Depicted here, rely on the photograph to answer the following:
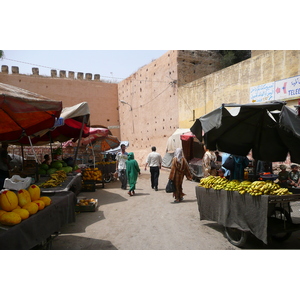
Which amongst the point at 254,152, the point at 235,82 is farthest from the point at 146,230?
the point at 235,82

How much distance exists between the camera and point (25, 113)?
5.14 metres

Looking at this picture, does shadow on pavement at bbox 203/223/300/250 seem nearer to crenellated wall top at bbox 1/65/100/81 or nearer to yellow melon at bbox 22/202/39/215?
yellow melon at bbox 22/202/39/215

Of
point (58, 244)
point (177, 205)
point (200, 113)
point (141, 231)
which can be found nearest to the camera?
point (58, 244)

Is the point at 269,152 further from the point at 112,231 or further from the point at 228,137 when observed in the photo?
the point at 112,231

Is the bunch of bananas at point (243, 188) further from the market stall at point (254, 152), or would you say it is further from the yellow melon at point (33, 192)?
the yellow melon at point (33, 192)

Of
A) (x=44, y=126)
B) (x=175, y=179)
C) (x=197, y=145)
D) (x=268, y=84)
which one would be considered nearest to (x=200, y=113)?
(x=197, y=145)

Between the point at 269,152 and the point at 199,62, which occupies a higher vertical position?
the point at 199,62

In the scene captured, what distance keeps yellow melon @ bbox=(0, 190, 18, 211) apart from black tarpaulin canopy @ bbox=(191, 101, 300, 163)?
135 inches

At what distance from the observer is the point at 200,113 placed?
1655 centimetres

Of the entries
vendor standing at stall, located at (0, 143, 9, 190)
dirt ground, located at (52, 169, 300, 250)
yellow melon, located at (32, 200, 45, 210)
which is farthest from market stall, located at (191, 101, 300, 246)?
vendor standing at stall, located at (0, 143, 9, 190)

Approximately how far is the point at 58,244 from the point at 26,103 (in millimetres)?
2381

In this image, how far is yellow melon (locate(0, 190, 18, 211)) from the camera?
9.74 ft

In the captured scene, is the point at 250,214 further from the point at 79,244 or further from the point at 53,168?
the point at 53,168

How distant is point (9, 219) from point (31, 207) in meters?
0.36
